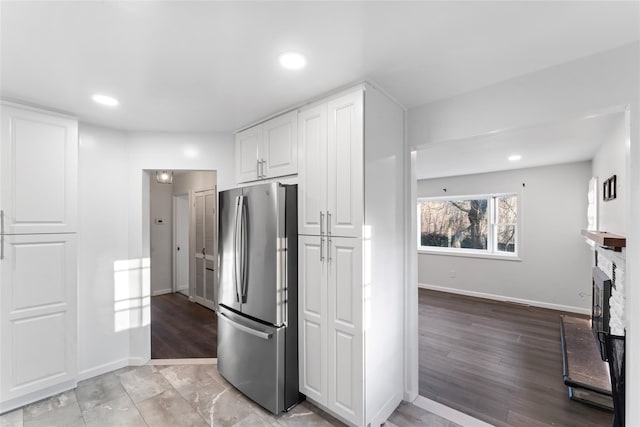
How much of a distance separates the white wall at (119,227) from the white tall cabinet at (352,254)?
133 centimetres

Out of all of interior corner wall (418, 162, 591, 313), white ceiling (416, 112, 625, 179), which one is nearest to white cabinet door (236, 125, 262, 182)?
white ceiling (416, 112, 625, 179)

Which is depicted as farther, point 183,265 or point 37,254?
point 183,265

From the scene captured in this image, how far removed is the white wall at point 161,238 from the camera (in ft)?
18.5

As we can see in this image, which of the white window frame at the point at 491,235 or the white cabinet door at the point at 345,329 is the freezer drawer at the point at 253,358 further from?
the white window frame at the point at 491,235

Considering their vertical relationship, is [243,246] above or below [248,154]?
below

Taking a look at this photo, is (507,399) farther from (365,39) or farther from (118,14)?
(118,14)

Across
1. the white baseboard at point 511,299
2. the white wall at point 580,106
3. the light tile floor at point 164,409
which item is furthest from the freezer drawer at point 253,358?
the white baseboard at point 511,299

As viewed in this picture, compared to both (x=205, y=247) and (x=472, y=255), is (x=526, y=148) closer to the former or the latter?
(x=472, y=255)

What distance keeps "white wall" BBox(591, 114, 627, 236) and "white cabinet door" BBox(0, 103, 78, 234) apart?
445 centimetres

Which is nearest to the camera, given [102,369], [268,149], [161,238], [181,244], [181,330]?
[268,149]

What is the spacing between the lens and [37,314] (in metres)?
2.37

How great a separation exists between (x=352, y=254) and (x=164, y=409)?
76.7 inches

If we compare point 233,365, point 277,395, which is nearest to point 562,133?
point 277,395

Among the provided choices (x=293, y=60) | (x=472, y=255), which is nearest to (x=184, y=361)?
(x=293, y=60)
